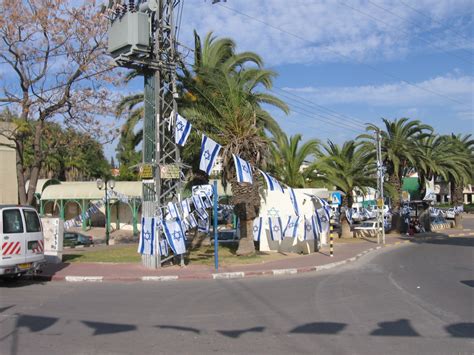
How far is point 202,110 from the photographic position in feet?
66.4

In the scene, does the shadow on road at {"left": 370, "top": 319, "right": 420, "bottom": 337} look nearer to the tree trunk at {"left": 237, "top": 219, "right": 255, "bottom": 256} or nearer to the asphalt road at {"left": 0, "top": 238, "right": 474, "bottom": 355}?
the asphalt road at {"left": 0, "top": 238, "right": 474, "bottom": 355}

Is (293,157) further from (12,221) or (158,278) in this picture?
(12,221)

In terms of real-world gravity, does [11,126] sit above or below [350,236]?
above

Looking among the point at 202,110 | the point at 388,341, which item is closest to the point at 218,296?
the point at 388,341

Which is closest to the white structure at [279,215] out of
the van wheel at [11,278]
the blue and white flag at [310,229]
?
the blue and white flag at [310,229]

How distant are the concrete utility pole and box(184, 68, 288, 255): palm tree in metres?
2.65

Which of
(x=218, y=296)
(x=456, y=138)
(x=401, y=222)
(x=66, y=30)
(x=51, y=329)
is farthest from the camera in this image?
(x=456, y=138)

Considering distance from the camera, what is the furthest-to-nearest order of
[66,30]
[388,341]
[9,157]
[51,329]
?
1. [9,157]
2. [66,30]
3. [51,329]
4. [388,341]

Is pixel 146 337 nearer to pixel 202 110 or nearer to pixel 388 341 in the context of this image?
pixel 388 341

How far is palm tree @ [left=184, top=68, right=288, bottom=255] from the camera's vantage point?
64.3 ft

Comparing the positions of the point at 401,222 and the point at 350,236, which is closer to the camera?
the point at 350,236

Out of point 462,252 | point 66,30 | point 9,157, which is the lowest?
point 462,252

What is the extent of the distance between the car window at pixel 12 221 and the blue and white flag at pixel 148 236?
14.4 ft

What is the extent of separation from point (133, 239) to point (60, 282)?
20.8 m
